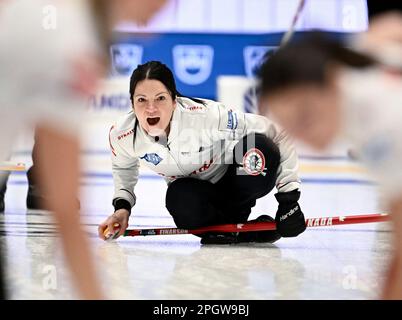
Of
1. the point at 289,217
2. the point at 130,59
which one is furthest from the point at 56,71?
the point at 130,59

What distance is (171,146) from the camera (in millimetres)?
1340

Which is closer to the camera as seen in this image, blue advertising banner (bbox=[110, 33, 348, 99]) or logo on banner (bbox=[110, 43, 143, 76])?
logo on banner (bbox=[110, 43, 143, 76])

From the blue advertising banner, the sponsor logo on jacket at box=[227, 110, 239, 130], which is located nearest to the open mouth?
the sponsor logo on jacket at box=[227, 110, 239, 130]

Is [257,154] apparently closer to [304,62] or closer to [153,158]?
[153,158]

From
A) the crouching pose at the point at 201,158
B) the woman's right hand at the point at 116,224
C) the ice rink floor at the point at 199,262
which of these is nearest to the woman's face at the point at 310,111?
the ice rink floor at the point at 199,262

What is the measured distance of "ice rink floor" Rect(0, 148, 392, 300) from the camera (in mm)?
947

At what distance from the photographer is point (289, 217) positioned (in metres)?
1.39

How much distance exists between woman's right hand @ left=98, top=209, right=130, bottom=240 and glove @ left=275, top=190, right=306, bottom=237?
12.9 inches

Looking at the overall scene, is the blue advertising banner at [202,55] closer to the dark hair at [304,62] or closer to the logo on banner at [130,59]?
the logo on banner at [130,59]

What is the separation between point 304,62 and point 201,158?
0.81m

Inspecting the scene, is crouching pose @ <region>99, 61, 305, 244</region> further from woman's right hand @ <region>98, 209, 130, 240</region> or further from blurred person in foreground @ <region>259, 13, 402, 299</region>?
blurred person in foreground @ <region>259, 13, 402, 299</region>

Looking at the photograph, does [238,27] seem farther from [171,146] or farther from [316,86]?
[316,86]

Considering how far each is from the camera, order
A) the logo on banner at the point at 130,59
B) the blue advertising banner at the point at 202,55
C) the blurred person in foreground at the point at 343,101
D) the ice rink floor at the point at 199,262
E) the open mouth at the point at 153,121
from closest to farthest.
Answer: the blurred person in foreground at the point at 343,101
the ice rink floor at the point at 199,262
the open mouth at the point at 153,121
the logo on banner at the point at 130,59
the blue advertising banner at the point at 202,55

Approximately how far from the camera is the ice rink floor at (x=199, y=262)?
947 millimetres
